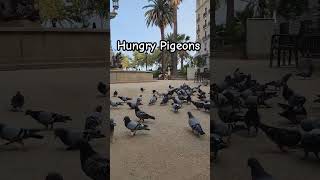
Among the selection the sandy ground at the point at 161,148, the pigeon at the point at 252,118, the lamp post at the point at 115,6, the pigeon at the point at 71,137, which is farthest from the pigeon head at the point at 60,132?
the pigeon at the point at 252,118

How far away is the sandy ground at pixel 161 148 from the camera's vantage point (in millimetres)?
2461

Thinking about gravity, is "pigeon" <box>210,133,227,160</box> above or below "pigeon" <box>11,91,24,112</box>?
below

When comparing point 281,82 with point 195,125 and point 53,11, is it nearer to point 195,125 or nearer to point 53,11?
point 195,125

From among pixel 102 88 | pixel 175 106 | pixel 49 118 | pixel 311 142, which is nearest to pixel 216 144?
pixel 175 106

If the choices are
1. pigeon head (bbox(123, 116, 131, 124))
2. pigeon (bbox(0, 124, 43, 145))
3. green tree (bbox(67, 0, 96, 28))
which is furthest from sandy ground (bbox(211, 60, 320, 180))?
pigeon (bbox(0, 124, 43, 145))

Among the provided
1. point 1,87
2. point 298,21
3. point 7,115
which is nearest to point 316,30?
point 298,21

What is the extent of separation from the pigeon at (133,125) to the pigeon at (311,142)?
2.82 ft

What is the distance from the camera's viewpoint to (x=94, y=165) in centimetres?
223

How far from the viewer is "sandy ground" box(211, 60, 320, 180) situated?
7.84 ft

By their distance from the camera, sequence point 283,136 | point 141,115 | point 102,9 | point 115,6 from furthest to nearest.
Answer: point 141,115, point 102,9, point 283,136, point 115,6

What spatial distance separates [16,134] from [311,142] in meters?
1.67

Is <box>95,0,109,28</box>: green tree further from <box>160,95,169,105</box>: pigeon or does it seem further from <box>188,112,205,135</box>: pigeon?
<box>188,112,205,135</box>: pigeon

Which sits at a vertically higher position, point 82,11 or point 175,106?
point 82,11

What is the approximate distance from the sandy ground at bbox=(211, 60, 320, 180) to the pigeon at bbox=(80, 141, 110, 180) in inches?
21.8
